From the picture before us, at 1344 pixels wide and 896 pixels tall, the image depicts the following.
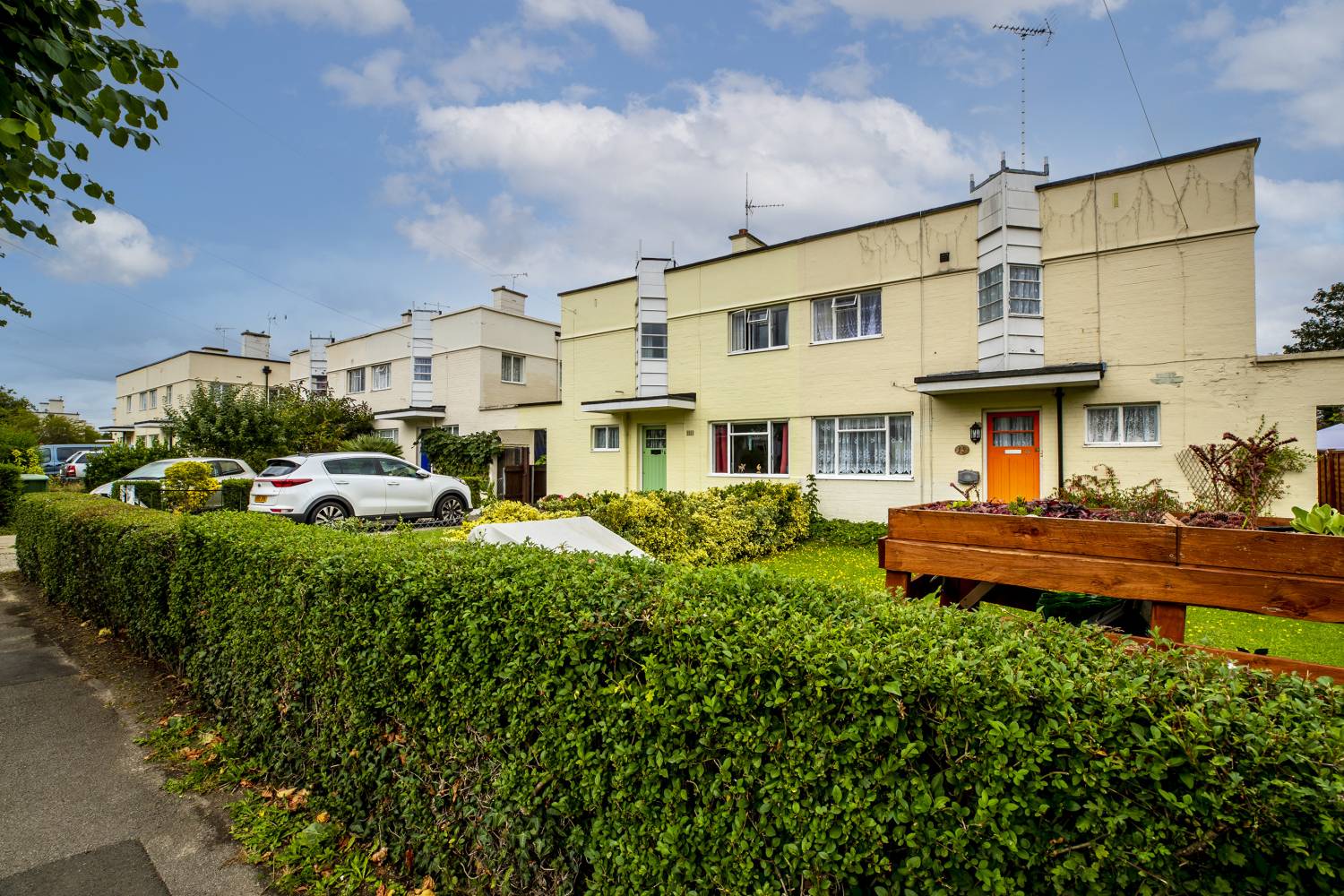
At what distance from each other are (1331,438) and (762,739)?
1935 cm

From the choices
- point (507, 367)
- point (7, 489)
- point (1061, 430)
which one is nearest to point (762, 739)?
point (1061, 430)

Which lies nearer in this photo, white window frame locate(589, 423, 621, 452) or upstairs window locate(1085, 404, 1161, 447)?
upstairs window locate(1085, 404, 1161, 447)

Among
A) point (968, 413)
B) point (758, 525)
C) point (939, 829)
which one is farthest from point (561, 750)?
point (968, 413)

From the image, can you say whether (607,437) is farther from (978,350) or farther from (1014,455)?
(1014,455)

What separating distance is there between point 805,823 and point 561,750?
993 millimetres

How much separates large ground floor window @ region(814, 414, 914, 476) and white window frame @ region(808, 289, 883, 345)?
1.97 m

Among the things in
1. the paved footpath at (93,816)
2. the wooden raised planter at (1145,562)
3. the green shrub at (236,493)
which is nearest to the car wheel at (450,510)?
the green shrub at (236,493)

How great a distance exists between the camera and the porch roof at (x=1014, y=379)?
38.0ft

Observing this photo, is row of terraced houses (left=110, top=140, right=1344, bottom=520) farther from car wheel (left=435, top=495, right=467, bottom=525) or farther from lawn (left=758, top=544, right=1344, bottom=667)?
car wheel (left=435, top=495, right=467, bottom=525)

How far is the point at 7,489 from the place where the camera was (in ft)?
55.1

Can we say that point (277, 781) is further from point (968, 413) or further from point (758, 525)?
point (968, 413)

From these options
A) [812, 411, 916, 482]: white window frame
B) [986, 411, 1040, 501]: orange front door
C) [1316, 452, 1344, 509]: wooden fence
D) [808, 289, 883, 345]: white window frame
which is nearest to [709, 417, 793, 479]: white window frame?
[812, 411, 916, 482]: white window frame

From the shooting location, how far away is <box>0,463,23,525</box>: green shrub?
1666 centimetres

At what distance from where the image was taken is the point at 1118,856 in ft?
4.89
